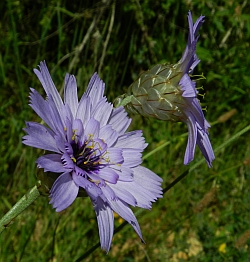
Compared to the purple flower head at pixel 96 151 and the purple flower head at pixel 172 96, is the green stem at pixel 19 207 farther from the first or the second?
the purple flower head at pixel 172 96

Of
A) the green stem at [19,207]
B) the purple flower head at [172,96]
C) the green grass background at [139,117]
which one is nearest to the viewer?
the green stem at [19,207]

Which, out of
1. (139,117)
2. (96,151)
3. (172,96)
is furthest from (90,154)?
(139,117)

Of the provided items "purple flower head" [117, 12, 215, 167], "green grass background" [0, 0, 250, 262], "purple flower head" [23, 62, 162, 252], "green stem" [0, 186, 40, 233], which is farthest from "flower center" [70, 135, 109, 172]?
"green grass background" [0, 0, 250, 262]

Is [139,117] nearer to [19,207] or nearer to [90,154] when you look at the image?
[90,154]

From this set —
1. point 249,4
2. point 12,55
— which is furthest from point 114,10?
point 249,4

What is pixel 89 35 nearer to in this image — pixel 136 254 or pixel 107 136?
pixel 136 254

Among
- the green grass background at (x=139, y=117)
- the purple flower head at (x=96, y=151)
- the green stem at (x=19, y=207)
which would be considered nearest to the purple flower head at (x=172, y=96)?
the purple flower head at (x=96, y=151)

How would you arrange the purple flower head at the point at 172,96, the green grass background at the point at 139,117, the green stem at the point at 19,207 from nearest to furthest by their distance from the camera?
the green stem at the point at 19,207, the purple flower head at the point at 172,96, the green grass background at the point at 139,117
